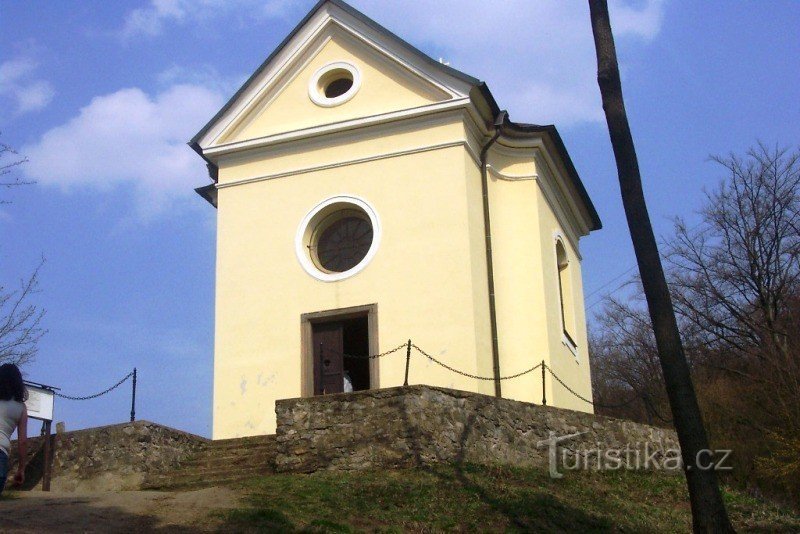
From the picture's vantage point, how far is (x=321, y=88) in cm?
2003

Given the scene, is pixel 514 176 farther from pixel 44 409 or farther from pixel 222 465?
pixel 44 409

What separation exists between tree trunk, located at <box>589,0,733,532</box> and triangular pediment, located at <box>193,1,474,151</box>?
7.45 m

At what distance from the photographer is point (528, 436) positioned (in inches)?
613

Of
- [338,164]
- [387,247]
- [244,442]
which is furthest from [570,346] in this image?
[244,442]

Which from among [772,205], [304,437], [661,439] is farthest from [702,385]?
[304,437]

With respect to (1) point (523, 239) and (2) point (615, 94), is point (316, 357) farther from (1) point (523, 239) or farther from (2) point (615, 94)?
(2) point (615, 94)

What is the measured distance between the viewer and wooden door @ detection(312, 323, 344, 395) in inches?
711

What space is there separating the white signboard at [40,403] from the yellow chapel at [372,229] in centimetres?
390

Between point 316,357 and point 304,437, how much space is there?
4.00 m

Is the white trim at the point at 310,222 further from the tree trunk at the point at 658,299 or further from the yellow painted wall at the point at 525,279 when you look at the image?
the tree trunk at the point at 658,299

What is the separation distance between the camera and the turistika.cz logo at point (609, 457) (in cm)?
1577

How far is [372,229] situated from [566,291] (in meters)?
5.53

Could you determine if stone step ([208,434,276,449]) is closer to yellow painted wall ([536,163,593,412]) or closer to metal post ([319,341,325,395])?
metal post ([319,341,325,395])

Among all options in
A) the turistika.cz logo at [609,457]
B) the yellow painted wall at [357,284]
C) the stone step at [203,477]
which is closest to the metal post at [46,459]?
the stone step at [203,477]
